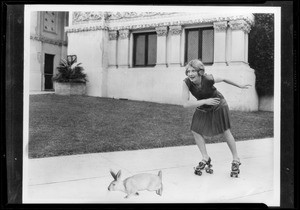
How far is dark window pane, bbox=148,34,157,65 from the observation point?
6.31ft

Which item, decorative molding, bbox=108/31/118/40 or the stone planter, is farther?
decorative molding, bbox=108/31/118/40

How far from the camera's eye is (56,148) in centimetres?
176

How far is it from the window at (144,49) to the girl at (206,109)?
0.34 metres

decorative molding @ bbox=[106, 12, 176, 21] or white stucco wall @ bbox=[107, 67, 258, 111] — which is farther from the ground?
decorative molding @ bbox=[106, 12, 176, 21]

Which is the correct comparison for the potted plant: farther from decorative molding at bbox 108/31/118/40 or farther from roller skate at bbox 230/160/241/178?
roller skate at bbox 230/160/241/178

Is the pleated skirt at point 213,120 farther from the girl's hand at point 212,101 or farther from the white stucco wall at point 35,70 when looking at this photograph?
the white stucco wall at point 35,70

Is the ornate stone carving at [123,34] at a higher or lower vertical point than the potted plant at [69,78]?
higher

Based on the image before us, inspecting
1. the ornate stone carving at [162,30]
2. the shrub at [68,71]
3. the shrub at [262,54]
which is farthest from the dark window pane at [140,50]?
the shrub at [262,54]

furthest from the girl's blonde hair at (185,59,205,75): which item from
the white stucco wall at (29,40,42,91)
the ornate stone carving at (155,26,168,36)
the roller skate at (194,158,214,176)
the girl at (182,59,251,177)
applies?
the white stucco wall at (29,40,42,91)

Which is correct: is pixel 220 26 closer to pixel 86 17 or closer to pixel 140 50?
pixel 140 50

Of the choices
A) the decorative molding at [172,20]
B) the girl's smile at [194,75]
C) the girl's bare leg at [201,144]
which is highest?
the decorative molding at [172,20]

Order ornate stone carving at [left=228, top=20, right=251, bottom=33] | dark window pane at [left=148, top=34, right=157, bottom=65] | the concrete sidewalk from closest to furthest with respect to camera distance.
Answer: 1. the concrete sidewalk
2. ornate stone carving at [left=228, top=20, right=251, bottom=33]
3. dark window pane at [left=148, top=34, right=157, bottom=65]

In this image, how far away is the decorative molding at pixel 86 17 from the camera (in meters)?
1.80

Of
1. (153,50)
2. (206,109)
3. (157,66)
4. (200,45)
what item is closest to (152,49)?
(153,50)
